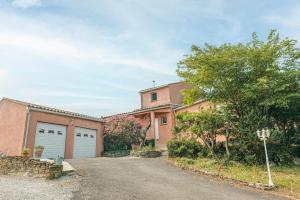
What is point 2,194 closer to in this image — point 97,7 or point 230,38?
point 97,7

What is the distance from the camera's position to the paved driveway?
9.58 metres

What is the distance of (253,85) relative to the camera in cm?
1482

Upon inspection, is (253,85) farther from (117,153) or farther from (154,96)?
(154,96)

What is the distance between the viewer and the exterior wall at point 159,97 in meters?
30.0

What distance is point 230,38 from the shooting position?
53.0ft

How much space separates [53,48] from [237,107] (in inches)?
473

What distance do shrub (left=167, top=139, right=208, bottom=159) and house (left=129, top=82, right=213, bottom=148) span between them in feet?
20.9

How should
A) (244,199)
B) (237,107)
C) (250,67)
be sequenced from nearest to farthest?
1. (244,199)
2. (250,67)
3. (237,107)

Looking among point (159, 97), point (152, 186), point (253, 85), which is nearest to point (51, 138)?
point (152, 186)

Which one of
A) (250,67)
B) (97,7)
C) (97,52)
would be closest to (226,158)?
(250,67)

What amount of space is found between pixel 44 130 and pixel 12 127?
2.43m

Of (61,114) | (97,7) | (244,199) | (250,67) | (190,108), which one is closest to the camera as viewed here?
(244,199)

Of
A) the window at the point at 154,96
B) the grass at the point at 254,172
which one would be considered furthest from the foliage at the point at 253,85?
the window at the point at 154,96

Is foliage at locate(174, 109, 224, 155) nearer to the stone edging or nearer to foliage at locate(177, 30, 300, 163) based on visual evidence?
foliage at locate(177, 30, 300, 163)
